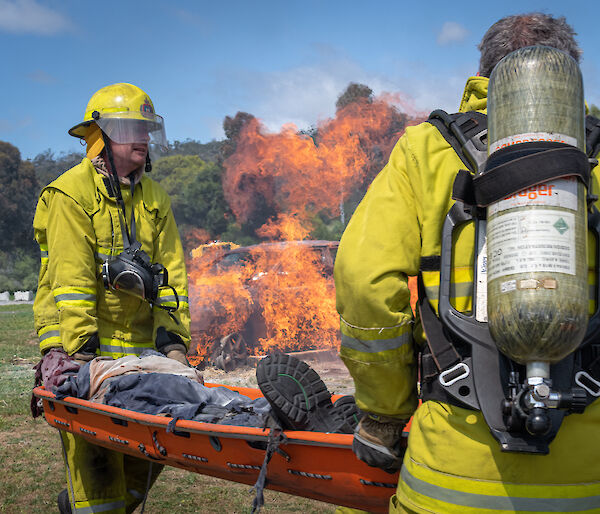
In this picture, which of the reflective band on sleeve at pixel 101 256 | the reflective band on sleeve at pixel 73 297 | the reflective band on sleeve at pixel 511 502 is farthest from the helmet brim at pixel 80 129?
the reflective band on sleeve at pixel 511 502

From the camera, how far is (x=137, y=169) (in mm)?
4148

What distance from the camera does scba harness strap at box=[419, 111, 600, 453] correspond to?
1.59 meters

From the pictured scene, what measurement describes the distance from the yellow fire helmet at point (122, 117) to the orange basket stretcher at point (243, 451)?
163 centimetres

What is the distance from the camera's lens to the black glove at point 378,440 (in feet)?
6.72

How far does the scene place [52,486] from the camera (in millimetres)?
4922

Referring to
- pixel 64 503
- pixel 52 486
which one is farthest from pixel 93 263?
pixel 52 486

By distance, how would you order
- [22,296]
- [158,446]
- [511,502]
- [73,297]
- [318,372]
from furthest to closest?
[22,296] < [318,372] < [73,297] < [158,446] < [511,502]

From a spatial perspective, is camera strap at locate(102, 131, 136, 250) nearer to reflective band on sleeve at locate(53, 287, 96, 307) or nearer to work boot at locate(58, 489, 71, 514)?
reflective band on sleeve at locate(53, 287, 96, 307)

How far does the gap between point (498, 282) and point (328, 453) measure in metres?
1.36

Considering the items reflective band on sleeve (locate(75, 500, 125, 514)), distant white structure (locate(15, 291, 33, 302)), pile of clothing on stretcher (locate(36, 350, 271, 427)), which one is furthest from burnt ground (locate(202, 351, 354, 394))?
distant white structure (locate(15, 291, 33, 302))

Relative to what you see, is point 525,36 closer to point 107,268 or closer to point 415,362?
point 415,362

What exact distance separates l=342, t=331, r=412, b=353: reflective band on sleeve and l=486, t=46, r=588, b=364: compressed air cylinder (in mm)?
339

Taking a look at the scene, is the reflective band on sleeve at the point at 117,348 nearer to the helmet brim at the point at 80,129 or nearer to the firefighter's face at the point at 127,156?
the firefighter's face at the point at 127,156

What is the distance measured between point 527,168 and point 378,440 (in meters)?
1.00
